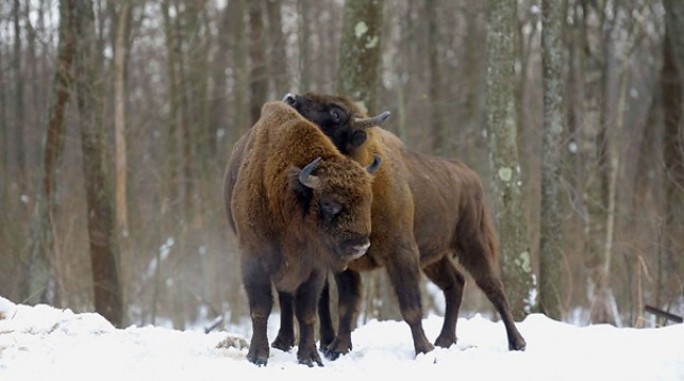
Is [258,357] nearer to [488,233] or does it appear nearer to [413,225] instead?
[413,225]

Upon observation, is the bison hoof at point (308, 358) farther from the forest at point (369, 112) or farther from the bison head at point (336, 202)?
the forest at point (369, 112)

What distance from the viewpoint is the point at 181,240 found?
2023 centimetres

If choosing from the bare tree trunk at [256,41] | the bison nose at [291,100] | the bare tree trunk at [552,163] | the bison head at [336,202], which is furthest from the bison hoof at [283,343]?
the bare tree trunk at [256,41]

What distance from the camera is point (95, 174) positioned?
13797 millimetres

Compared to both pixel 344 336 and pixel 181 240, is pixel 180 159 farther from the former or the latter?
pixel 344 336

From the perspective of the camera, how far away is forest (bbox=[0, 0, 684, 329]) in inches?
484

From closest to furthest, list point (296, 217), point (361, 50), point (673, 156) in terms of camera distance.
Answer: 1. point (296, 217)
2. point (361, 50)
3. point (673, 156)

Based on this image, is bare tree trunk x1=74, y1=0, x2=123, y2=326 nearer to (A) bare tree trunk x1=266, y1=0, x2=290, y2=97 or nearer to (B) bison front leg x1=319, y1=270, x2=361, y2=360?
(B) bison front leg x1=319, y1=270, x2=361, y2=360

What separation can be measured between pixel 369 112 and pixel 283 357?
501cm

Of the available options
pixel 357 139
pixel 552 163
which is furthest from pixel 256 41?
pixel 357 139

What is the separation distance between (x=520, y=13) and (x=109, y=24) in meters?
10.3

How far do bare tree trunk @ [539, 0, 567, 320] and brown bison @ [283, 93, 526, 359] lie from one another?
3.20m

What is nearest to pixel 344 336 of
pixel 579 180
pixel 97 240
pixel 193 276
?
pixel 97 240

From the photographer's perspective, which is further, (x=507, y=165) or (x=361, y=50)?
(x=361, y=50)
